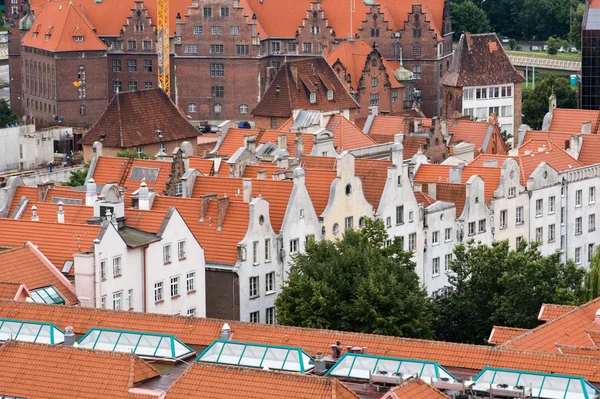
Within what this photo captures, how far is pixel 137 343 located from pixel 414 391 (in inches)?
533

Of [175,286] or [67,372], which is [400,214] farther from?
[67,372]

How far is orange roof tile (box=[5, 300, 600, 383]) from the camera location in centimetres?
7750

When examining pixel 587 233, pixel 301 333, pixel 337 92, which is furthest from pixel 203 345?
pixel 337 92

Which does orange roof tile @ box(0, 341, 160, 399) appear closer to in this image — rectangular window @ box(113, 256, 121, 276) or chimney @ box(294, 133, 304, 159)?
rectangular window @ box(113, 256, 121, 276)

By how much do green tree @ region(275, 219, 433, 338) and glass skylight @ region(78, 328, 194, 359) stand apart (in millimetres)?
23830

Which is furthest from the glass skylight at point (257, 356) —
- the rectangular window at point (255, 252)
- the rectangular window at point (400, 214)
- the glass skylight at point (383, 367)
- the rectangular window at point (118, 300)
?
the rectangular window at point (400, 214)

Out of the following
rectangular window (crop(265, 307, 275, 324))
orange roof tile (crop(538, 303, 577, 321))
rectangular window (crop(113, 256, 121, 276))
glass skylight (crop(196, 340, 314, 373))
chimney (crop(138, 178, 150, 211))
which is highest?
chimney (crop(138, 178, 150, 211))

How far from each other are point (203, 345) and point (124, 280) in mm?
23156

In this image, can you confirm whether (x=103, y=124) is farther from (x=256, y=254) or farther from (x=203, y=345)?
(x=203, y=345)

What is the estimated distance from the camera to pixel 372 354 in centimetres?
7919

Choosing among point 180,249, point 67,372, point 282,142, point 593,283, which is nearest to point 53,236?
point 180,249

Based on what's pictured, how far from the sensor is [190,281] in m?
111

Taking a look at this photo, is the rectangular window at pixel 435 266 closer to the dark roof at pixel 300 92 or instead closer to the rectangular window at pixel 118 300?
the rectangular window at pixel 118 300

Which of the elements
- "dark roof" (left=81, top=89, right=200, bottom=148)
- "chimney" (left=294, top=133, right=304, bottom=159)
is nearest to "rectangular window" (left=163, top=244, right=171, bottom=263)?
"chimney" (left=294, top=133, right=304, bottom=159)
